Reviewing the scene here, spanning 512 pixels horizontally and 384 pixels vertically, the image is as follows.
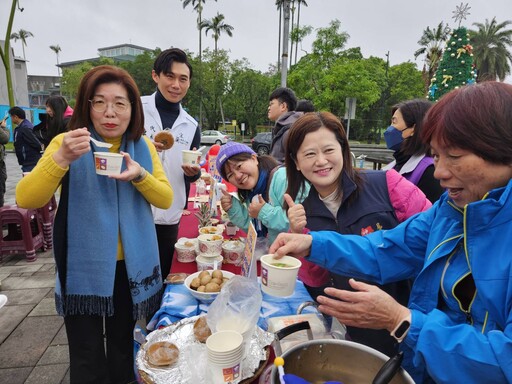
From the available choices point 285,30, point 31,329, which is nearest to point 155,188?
point 31,329

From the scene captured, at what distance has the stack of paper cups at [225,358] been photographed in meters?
1.06

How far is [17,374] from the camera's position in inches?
103

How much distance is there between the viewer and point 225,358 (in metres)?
1.06

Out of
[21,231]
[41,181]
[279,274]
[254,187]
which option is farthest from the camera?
[21,231]

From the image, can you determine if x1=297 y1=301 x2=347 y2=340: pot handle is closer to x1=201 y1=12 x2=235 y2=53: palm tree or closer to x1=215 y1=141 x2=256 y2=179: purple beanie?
x1=215 y1=141 x2=256 y2=179: purple beanie

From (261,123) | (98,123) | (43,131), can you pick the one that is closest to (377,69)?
(261,123)

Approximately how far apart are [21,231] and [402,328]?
19.3 feet

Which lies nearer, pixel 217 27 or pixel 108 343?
pixel 108 343

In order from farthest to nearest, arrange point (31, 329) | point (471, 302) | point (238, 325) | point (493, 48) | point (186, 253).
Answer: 1. point (493, 48)
2. point (31, 329)
3. point (186, 253)
4. point (238, 325)
5. point (471, 302)

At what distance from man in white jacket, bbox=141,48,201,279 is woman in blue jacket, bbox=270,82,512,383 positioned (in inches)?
82.8

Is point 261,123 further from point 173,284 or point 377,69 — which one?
point 173,284

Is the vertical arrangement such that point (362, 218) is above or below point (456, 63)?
below

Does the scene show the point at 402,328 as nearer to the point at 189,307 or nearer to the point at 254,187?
the point at 189,307

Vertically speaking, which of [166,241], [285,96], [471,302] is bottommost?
[166,241]
